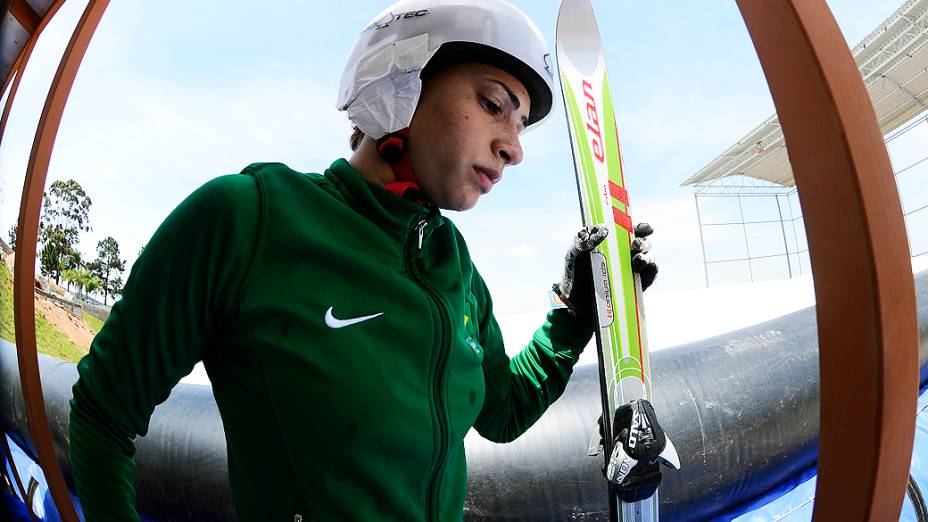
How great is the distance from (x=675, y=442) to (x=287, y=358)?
2.62m

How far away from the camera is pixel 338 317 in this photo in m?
0.86

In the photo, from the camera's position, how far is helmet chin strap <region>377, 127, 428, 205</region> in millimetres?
994

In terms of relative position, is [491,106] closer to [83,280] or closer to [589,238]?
[589,238]

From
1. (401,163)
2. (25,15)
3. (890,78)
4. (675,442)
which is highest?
(890,78)

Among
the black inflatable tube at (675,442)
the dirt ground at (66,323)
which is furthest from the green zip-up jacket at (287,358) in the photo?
the dirt ground at (66,323)

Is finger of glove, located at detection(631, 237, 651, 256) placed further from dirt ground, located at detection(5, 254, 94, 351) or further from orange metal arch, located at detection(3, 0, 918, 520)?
dirt ground, located at detection(5, 254, 94, 351)

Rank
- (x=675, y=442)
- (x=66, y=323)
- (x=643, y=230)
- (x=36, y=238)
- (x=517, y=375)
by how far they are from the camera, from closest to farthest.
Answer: (x=517, y=375) → (x=643, y=230) → (x=36, y=238) → (x=675, y=442) → (x=66, y=323)

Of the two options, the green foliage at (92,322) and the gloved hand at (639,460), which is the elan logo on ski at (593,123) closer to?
the gloved hand at (639,460)

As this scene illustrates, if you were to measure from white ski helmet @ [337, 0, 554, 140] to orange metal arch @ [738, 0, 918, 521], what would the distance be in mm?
543

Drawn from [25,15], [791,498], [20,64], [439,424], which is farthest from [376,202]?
[791,498]

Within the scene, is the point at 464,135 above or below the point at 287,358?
above

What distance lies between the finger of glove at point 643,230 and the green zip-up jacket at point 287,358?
0.98 m

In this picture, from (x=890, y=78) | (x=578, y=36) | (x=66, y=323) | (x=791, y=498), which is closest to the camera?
(x=578, y=36)

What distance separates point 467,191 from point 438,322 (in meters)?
0.27
